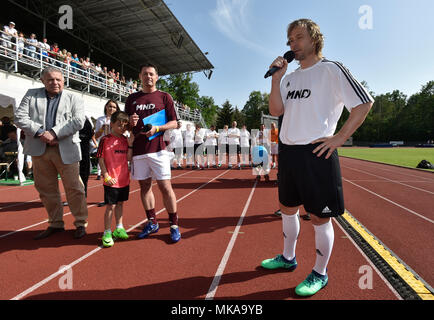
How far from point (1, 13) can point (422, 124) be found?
3314 inches

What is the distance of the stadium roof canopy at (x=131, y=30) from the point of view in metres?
16.0

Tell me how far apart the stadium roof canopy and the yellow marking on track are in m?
18.4

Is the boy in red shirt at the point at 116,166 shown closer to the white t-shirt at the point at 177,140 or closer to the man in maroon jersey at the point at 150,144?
the man in maroon jersey at the point at 150,144

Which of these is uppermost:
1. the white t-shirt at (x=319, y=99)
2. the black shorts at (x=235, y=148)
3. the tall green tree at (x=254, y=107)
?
the tall green tree at (x=254, y=107)

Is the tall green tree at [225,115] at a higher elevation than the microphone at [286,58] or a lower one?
higher

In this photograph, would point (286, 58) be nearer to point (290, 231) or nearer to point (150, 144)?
point (290, 231)

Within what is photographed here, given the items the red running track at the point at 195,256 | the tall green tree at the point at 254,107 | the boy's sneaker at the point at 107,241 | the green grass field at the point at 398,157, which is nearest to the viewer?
the red running track at the point at 195,256

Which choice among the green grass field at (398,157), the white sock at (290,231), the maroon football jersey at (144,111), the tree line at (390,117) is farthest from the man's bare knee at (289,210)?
the tree line at (390,117)

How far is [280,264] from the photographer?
2293mm

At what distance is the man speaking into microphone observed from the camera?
68.2 inches

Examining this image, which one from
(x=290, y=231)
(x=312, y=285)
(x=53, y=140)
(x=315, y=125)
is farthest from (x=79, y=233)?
(x=315, y=125)

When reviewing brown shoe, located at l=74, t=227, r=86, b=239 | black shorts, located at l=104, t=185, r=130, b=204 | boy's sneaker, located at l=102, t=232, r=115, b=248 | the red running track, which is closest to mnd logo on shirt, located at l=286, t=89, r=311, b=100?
the red running track

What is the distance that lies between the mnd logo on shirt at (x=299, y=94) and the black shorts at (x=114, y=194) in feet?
7.57

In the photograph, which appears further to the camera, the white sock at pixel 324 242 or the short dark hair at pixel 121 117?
the short dark hair at pixel 121 117
